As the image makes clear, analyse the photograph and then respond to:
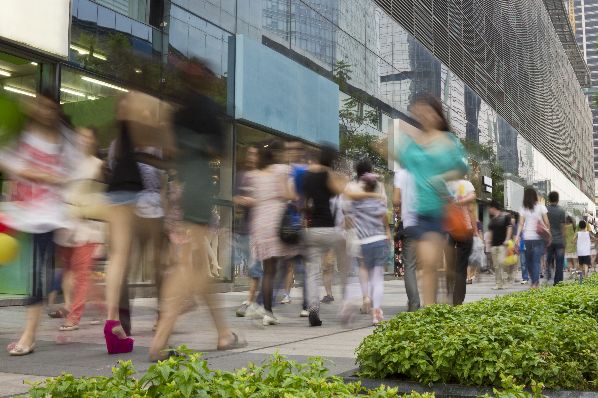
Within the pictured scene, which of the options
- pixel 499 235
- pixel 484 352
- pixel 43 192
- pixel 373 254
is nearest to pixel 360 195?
→ pixel 373 254

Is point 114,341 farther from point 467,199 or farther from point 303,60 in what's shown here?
point 303,60

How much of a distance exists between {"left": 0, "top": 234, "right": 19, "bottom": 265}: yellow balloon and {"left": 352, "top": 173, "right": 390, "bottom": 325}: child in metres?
5.76

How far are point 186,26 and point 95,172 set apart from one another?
9720 mm

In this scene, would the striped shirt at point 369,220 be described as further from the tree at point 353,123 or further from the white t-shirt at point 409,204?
the tree at point 353,123

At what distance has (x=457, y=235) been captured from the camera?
22.0 feet

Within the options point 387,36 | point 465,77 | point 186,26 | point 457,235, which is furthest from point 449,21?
point 457,235

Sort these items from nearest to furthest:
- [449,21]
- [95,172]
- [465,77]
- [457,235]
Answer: [95,172] → [457,235] → [449,21] → [465,77]

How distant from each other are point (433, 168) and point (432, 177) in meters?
0.08

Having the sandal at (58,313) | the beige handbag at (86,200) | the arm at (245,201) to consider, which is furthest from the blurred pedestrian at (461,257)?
the sandal at (58,313)

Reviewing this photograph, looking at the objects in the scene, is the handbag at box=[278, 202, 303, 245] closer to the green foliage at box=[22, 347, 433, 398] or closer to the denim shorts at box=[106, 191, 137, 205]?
the denim shorts at box=[106, 191, 137, 205]

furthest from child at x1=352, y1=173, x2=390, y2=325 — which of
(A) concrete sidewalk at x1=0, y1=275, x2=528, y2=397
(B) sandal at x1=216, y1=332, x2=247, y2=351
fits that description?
(B) sandal at x1=216, y1=332, x2=247, y2=351

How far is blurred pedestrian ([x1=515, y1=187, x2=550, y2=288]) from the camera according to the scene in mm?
12742

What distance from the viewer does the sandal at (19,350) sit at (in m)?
4.86

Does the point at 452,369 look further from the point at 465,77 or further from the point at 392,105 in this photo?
the point at 465,77
